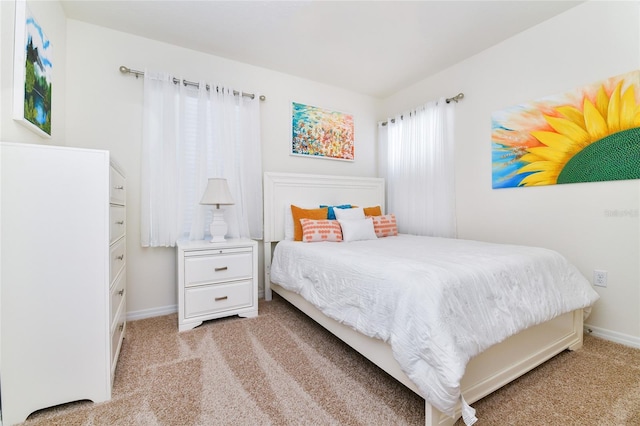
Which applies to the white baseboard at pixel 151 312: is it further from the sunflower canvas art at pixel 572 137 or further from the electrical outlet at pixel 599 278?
the electrical outlet at pixel 599 278

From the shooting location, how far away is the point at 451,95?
3057 millimetres

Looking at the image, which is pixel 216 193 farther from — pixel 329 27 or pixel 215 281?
pixel 329 27

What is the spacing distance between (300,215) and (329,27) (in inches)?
68.2

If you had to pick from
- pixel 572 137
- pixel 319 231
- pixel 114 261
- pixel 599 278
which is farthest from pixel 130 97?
pixel 599 278

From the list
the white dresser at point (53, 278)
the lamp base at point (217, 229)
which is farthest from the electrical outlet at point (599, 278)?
the white dresser at point (53, 278)

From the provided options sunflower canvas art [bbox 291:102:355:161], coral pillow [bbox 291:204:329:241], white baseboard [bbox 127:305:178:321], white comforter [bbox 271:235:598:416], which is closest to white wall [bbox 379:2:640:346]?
white comforter [bbox 271:235:598:416]

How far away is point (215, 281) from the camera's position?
2.33m

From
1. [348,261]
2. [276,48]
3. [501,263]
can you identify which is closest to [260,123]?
[276,48]

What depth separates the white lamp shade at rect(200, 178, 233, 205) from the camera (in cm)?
242

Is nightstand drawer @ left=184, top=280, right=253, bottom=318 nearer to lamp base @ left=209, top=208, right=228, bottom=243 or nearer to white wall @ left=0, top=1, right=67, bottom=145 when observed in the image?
lamp base @ left=209, top=208, right=228, bottom=243

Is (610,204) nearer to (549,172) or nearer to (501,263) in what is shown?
(549,172)

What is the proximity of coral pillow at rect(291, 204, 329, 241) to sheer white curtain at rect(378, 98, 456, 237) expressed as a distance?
1124mm

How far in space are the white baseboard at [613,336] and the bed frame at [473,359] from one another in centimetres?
37

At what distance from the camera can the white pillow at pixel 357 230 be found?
272 centimetres
